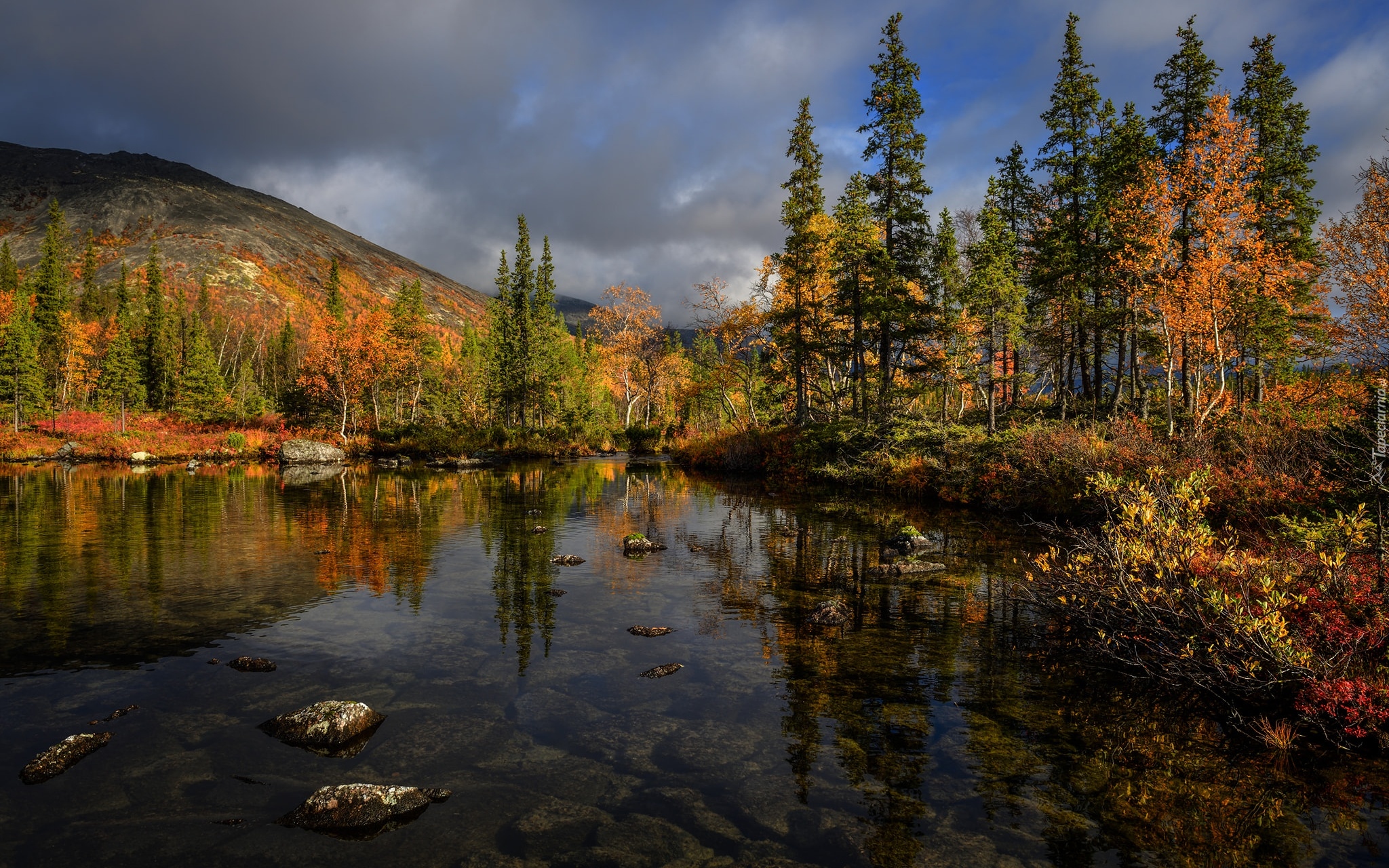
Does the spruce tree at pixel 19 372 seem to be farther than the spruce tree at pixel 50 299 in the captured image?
No

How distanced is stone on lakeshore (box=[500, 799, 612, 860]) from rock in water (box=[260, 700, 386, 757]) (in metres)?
2.52

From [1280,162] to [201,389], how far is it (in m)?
87.4

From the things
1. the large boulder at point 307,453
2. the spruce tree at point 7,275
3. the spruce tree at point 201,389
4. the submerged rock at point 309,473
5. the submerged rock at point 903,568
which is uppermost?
the spruce tree at point 7,275

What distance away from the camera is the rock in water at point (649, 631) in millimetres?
11203

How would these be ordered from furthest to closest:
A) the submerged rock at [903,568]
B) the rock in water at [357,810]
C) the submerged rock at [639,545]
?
the submerged rock at [639,545] < the submerged rock at [903,568] < the rock in water at [357,810]

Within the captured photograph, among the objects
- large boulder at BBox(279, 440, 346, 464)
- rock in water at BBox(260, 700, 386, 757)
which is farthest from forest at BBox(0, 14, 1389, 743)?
rock in water at BBox(260, 700, 386, 757)

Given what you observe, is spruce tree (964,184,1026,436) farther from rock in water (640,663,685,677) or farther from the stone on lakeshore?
the stone on lakeshore

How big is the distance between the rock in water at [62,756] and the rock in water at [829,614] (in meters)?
9.80

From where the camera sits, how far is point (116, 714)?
7.89m

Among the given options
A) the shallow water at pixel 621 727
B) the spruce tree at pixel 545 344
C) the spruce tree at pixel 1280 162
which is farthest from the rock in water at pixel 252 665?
the spruce tree at pixel 545 344

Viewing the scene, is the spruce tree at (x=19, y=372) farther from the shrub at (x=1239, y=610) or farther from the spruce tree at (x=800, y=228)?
the shrub at (x=1239, y=610)

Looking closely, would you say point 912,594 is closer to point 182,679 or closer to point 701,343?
point 182,679

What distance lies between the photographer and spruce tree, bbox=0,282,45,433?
54.3 meters

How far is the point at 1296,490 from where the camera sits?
14258 mm
